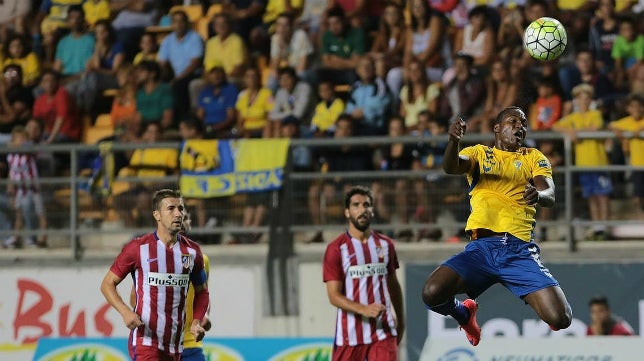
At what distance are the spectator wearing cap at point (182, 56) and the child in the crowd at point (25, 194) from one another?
6.46 feet

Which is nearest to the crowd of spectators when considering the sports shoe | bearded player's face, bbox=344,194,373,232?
bearded player's face, bbox=344,194,373,232

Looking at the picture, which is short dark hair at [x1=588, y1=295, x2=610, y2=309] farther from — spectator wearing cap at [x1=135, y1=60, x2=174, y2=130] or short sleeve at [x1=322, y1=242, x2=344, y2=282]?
spectator wearing cap at [x1=135, y1=60, x2=174, y2=130]

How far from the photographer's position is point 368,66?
14.9 metres

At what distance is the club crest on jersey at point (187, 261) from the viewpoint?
1022 centimetres

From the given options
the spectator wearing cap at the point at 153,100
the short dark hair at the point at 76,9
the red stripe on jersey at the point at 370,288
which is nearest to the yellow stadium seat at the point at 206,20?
the spectator wearing cap at the point at 153,100

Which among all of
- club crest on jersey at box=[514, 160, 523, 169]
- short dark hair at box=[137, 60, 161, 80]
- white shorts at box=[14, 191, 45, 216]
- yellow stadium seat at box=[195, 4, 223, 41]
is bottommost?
white shorts at box=[14, 191, 45, 216]

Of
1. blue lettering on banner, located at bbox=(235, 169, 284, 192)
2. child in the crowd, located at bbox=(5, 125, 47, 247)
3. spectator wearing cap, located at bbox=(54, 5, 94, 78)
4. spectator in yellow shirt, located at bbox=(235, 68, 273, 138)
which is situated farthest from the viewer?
spectator wearing cap, located at bbox=(54, 5, 94, 78)

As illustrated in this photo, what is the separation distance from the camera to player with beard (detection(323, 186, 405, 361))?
11531mm

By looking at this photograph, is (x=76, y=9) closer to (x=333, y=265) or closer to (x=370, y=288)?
(x=333, y=265)

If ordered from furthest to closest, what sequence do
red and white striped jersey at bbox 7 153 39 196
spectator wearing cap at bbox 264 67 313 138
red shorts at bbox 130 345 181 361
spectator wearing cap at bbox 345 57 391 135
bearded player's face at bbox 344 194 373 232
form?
1. spectator wearing cap at bbox 264 67 313 138
2. red and white striped jersey at bbox 7 153 39 196
3. spectator wearing cap at bbox 345 57 391 135
4. bearded player's face at bbox 344 194 373 232
5. red shorts at bbox 130 345 181 361

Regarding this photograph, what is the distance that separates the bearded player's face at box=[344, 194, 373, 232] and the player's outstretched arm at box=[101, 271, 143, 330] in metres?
2.37

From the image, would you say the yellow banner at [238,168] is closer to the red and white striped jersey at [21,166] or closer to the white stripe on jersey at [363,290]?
the red and white striped jersey at [21,166]

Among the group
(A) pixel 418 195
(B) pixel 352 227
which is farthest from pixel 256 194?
(B) pixel 352 227

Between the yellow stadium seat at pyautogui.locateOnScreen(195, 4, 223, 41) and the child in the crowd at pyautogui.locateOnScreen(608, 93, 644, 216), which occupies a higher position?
the yellow stadium seat at pyautogui.locateOnScreen(195, 4, 223, 41)
